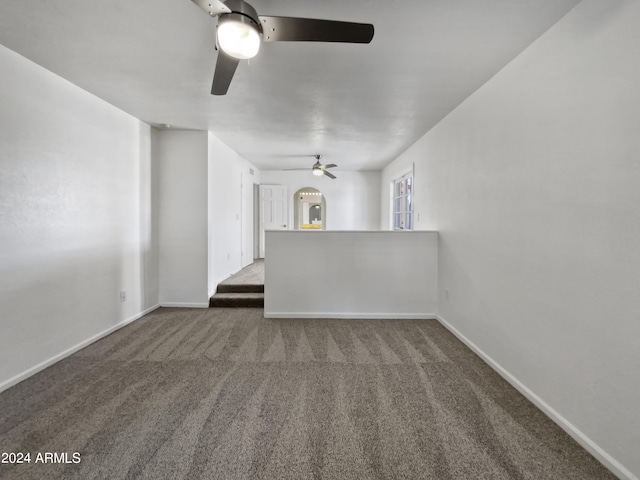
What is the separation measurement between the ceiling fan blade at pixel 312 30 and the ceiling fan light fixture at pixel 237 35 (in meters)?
0.07

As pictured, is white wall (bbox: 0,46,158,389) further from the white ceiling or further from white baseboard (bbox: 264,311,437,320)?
white baseboard (bbox: 264,311,437,320)

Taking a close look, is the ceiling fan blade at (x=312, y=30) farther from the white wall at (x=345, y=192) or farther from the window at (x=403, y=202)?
the white wall at (x=345, y=192)

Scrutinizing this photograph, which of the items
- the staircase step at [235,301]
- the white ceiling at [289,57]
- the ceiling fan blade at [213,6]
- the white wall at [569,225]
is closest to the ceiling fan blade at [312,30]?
the ceiling fan blade at [213,6]

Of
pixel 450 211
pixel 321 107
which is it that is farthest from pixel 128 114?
pixel 450 211

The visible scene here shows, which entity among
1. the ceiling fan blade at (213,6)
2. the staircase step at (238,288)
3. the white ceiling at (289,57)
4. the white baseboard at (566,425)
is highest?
the white ceiling at (289,57)

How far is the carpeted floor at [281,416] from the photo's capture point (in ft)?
4.80

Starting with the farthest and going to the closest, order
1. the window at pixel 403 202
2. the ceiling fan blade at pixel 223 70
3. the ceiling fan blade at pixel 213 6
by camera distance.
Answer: the window at pixel 403 202 < the ceiling fan blade at pixel 223 70 < the ceiling fan blade at pixel 213 6

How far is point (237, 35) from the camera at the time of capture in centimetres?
146

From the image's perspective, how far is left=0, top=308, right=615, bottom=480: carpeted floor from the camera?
1.46 m

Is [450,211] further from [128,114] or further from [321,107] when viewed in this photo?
[128,114]

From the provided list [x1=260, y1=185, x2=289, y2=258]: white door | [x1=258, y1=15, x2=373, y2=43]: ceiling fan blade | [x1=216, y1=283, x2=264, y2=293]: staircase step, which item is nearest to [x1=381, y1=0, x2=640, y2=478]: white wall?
[x1=258, y1=15, x2=373, y2=43]: ceiling fan blade

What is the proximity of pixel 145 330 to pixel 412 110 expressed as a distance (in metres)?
3.95

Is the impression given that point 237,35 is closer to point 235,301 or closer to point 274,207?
point 235,301

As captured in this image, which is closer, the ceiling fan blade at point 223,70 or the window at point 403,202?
the ceiling fan blade at point 223,70
